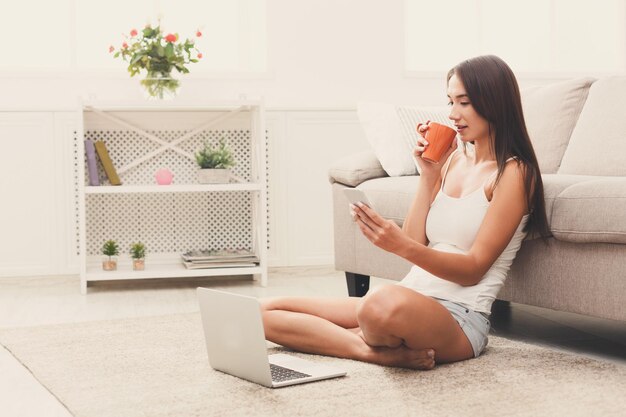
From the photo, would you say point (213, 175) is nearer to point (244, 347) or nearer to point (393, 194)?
point (393, 194)

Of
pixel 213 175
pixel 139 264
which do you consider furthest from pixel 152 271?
pixel 213 175

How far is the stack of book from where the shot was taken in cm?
407

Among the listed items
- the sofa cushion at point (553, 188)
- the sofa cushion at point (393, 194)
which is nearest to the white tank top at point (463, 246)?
the sofa cushion at point (553, 188)

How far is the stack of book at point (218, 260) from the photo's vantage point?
160 inches

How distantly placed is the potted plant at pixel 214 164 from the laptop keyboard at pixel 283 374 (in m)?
2.02

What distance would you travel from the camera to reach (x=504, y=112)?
230 cm

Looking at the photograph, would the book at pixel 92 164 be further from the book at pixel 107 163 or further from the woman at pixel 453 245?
the woman at pixel 453 245

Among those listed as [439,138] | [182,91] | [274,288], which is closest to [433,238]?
[439,138]

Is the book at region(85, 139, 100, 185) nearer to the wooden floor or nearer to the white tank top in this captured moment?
the wooden floor

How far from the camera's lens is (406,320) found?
2111 mm

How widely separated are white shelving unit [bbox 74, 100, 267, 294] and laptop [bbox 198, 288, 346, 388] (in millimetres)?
1952

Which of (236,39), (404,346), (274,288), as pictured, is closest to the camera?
(404,346)

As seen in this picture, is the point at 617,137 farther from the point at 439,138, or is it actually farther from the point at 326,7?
the point at 326,7

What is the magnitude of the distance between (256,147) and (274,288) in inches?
29.4
